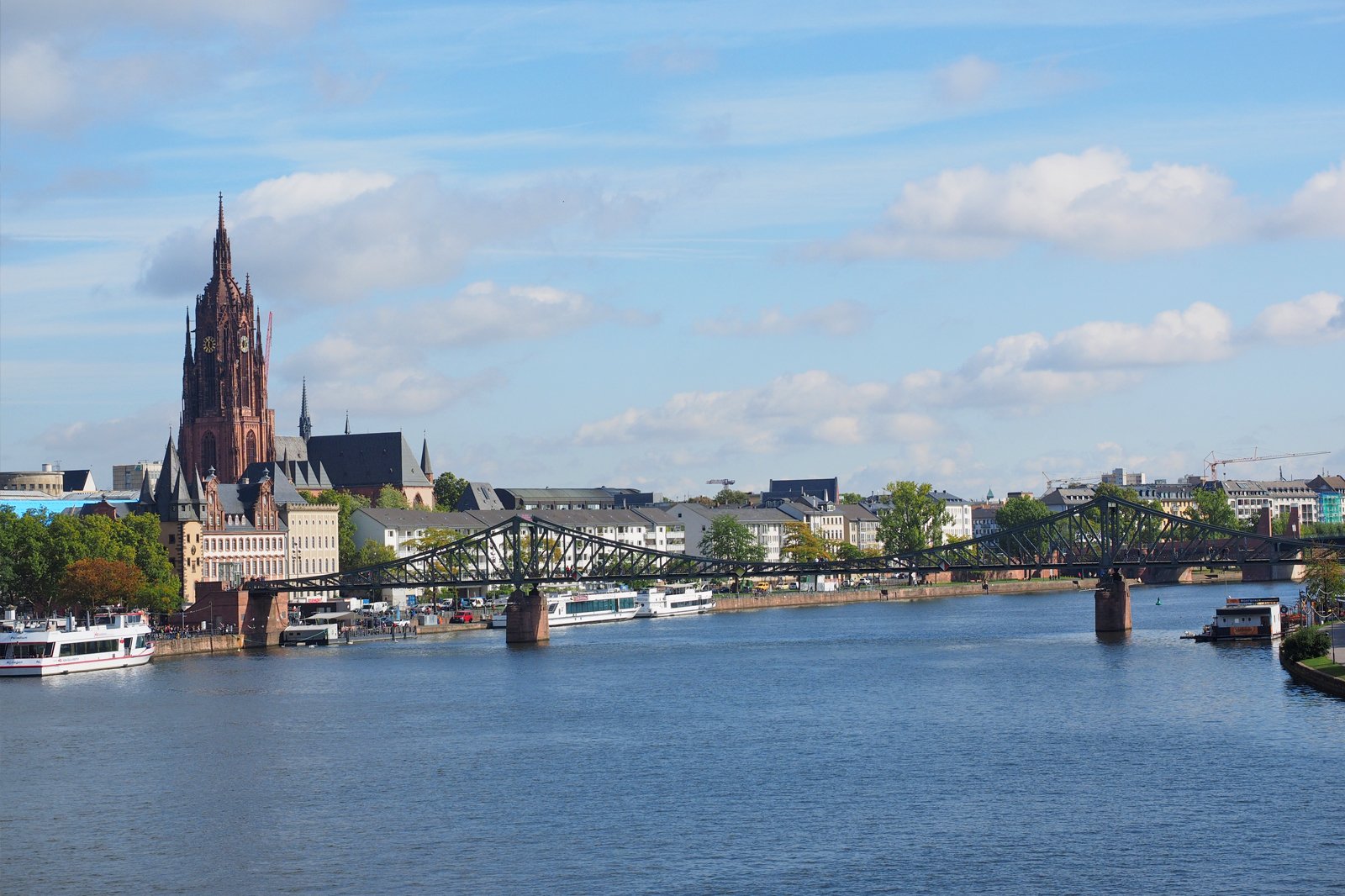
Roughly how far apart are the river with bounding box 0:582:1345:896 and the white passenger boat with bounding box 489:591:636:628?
48050mm

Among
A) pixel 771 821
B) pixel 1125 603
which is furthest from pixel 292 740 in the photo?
pixel 1125 603

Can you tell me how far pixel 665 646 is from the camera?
116 metres

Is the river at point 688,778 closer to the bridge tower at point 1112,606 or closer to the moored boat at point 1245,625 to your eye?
the moored boat at point 1245,625

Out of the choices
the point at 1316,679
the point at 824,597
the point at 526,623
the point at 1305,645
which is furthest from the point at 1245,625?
the point at 824,597

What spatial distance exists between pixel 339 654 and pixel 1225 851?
247 ft

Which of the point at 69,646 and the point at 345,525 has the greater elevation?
the point at 345,525

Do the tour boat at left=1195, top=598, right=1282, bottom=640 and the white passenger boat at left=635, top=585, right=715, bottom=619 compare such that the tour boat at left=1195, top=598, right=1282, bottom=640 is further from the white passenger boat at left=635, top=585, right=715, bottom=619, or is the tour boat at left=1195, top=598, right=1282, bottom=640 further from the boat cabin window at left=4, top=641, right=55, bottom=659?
the white passenger boat at left=635, top=585, right=715, bottom=619

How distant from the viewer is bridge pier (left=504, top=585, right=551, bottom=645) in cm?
12119

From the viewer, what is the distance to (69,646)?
101875mm

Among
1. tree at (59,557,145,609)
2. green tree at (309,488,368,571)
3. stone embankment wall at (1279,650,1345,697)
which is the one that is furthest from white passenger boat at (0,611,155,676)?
green tree at (309,488,368,571)

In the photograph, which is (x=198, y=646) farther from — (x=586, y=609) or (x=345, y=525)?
(x=345, y=525)

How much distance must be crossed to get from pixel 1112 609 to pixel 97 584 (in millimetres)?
59937

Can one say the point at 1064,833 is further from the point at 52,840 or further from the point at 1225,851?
the point at 52,840

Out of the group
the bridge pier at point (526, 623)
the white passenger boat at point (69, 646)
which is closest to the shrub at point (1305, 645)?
the bridge pier at point (526, 623)
